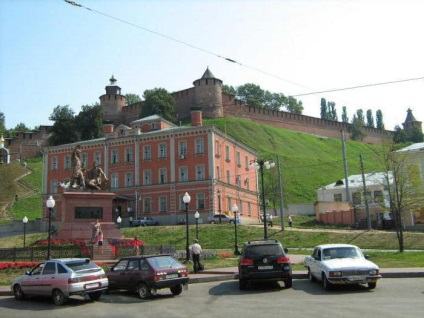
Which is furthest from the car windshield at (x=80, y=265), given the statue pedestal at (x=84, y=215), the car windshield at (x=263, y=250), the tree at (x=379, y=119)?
the tree at (x=379, y=119)

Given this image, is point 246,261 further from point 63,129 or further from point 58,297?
point 63,129

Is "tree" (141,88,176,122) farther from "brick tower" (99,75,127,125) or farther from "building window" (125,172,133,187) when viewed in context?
"building window" (125,172,133,187)

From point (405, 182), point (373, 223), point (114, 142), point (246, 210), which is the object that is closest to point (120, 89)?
point (114, 142)

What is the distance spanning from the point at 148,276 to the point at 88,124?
91752 mm

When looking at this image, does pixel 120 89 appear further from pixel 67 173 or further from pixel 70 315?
pixel 70 315

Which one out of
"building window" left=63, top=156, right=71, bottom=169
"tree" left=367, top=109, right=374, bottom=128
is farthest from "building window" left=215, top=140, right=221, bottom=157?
"tree" left=367, top=109, right=374, bottom=128

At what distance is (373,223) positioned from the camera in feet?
160

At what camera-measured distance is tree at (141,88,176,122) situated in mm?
109062

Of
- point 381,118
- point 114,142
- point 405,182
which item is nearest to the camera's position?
point 405,182

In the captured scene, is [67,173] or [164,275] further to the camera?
[67,173]

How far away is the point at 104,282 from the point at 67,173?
55.0 m

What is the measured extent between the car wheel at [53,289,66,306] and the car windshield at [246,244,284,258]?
636 centimetres

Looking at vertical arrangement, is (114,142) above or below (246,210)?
above

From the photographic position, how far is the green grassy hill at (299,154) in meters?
86.7
